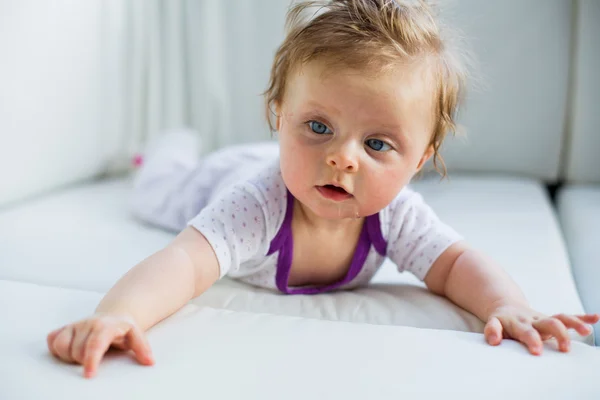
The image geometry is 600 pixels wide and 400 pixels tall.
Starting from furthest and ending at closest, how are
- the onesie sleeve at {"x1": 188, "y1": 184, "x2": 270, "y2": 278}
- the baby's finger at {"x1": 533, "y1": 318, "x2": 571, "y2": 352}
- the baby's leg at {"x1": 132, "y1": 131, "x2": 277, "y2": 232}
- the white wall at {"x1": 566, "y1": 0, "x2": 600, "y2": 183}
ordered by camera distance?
the white wall at {"x1": 566, "y1": 0, "x2": 600, "y2": 183}, the baby's leg at {"x1": 132, "y1": 131, "x2": 277, "y2": 232}, the onesie sleeve at {"x1": 188, "y1": 184, "x2": 270, "y2": 278}, the baby's finger at {"x1": 533, "y1": 318, "x2": 571, "y2": 352}

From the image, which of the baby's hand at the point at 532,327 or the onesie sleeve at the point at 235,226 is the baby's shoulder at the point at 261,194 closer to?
the onesie sleeve at the point at 235,226

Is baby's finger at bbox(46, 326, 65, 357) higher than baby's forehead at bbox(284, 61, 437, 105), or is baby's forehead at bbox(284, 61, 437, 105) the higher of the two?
baby's forehead at bbox(284, 61, 437, 105)

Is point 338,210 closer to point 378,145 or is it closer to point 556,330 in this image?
point 378,145

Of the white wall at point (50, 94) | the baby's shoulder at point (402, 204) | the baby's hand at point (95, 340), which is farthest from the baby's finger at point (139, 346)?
the white wall at point (50, 94)

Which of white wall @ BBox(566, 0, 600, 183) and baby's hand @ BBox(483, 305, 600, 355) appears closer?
baby's hand @ BBox(483, 305, 600, 355)

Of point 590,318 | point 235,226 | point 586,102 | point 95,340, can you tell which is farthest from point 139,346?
point 586,102

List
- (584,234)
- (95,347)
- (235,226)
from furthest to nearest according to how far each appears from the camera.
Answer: (584,234)
(235,226)
(95,347)

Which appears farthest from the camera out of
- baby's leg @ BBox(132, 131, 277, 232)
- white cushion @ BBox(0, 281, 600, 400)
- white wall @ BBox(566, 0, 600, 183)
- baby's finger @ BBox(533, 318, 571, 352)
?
white wall @ BBox(566, 0, 600, 183)

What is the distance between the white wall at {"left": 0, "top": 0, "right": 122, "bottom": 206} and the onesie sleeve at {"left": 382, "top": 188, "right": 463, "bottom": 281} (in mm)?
733

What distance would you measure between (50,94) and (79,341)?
831mm

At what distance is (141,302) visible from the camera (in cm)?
67

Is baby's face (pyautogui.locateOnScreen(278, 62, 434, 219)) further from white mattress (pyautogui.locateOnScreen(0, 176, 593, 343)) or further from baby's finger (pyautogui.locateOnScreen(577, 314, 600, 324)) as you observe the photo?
baby's finger (pyautogui.locateOnScreen(577, 314, 600, 324))

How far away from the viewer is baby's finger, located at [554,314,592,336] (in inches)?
27.7

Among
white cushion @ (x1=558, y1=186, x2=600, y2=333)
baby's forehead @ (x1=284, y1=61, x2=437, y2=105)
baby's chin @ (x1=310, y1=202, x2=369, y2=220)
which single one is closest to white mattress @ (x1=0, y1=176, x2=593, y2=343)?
white cushion @ (x1=558, y1=186, x2=600, y2=333)
